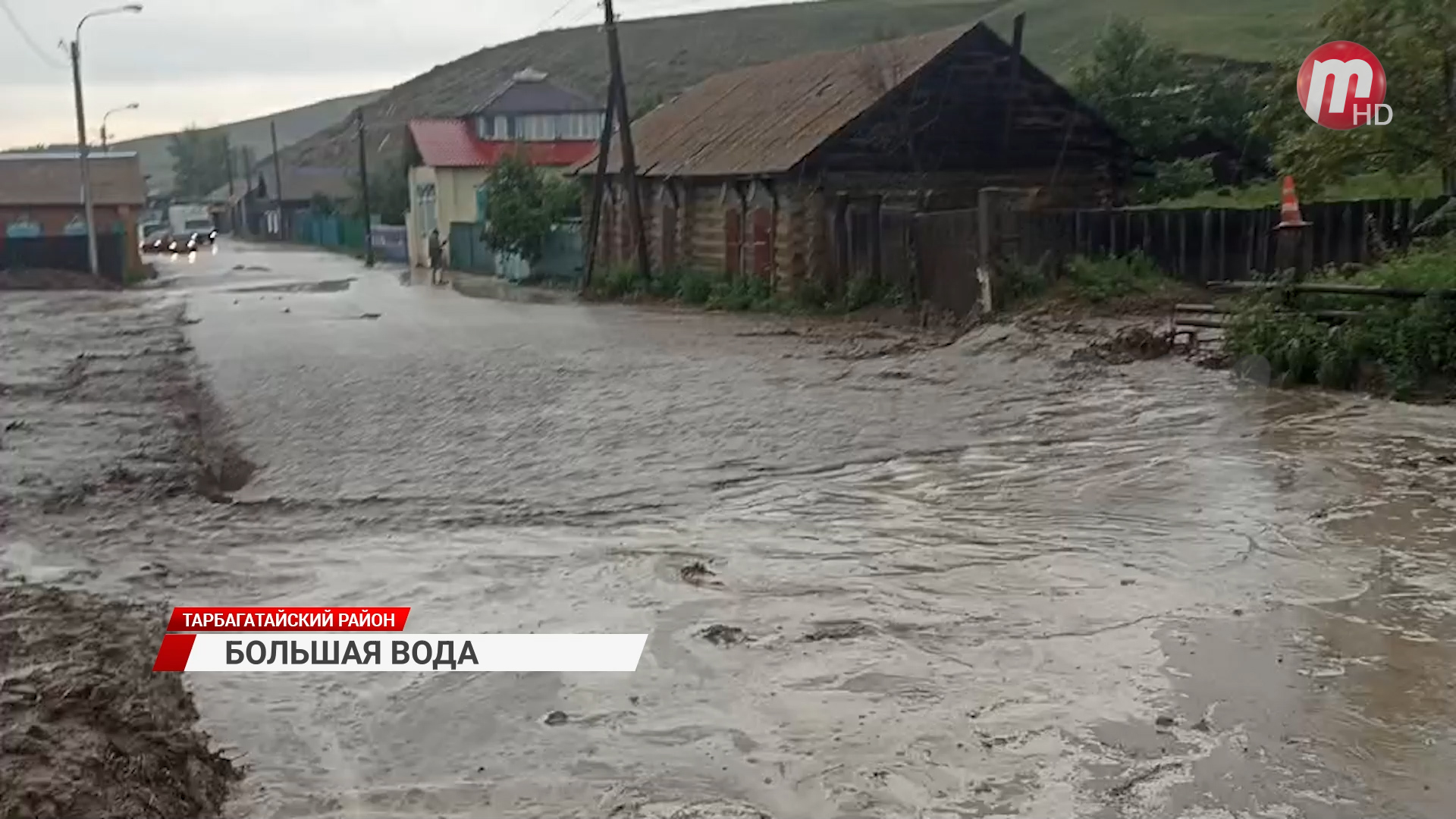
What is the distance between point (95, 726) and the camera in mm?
5895

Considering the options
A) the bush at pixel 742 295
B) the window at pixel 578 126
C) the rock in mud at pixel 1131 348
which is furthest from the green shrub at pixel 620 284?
the window at pixel 578 126

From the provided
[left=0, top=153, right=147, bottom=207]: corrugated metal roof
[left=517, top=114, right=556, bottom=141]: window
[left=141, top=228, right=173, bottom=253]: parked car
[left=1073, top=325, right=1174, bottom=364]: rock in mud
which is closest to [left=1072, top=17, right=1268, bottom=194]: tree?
[left=1073, top=325, right=1174, bottom=364]: rock in mud

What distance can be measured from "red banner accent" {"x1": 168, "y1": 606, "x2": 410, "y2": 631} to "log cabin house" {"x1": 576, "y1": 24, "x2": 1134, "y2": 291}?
17.0 meters

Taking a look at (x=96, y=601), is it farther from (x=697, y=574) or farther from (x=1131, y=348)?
(x=1131, y=348)

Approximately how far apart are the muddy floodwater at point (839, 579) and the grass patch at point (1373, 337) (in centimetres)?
45

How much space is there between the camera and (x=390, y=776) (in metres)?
5.98

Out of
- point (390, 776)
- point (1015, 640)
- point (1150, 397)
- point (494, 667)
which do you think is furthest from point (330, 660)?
point (1150, 397)

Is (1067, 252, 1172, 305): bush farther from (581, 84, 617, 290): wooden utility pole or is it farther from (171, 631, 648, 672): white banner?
(581, 84, 617, 290): wooden utility pole

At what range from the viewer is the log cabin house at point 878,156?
26.6m

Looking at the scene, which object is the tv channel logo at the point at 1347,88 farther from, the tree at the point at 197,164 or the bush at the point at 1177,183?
the tree at the point at 197,164

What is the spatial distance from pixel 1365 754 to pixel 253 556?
6.66 metres

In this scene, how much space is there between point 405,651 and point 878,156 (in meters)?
20.9

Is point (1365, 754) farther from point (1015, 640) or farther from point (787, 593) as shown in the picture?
point (787, 593)

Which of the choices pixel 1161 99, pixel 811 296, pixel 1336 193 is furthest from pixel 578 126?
pixel 1336 193
